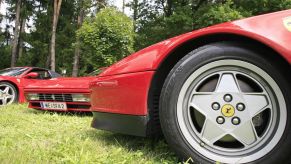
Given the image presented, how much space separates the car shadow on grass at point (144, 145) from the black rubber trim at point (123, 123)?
18 cm

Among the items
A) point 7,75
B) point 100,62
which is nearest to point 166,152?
point 7,75

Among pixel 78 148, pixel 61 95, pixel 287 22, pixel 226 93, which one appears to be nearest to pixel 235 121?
pixel 226 93

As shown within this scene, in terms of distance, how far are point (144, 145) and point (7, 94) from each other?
17.1ft

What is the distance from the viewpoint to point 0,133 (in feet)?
11.0

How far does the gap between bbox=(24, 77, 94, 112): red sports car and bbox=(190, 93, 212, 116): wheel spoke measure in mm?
3091

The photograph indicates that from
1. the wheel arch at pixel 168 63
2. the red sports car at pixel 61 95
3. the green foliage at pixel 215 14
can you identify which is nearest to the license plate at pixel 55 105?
the red sports car at pixel 61 95

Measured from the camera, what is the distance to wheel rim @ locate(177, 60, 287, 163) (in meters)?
1.99

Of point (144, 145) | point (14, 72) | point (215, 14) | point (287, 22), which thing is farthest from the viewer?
point (215, 14)

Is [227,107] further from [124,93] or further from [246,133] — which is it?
[124,93]

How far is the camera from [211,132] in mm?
2092

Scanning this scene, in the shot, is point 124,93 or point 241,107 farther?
point 124,93

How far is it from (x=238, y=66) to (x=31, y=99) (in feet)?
14.2

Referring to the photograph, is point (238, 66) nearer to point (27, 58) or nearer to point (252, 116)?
point (252, 116)

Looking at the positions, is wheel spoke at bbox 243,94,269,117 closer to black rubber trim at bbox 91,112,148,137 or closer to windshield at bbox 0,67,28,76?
black rubber trim at bbox 91,112,148,137
